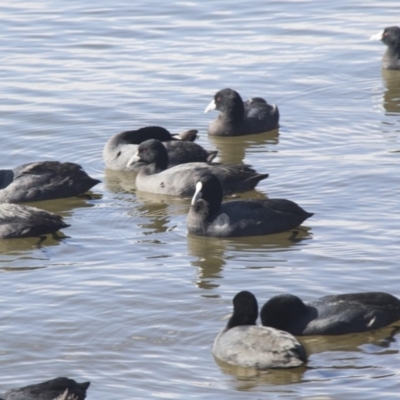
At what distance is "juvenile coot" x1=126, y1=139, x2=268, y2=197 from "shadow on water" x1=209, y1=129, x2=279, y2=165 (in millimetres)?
1620

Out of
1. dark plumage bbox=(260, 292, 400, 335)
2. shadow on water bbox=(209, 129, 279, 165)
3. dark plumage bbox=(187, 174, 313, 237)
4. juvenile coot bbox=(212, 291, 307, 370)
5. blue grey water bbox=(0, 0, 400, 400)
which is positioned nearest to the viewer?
juvenile coot bbox=(212, 291, 307, 370)

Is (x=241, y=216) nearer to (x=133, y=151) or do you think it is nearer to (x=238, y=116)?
(x=133, y=151)

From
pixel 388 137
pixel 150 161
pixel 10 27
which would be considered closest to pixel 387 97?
pixel 388 137

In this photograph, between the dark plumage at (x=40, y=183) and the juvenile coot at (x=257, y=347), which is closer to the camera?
the juvenile coot at (x=257, y=347)

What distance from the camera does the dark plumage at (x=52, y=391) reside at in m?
9.31

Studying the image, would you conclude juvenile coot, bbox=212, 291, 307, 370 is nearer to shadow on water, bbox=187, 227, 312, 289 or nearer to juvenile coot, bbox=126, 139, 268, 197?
shadow on water, bbox=187, 227, 312, 289

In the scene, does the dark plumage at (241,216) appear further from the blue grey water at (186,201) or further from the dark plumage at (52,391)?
the dark plumage at (52,391)

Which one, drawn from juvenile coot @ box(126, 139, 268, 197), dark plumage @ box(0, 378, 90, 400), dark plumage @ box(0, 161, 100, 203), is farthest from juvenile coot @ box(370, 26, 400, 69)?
dark plumage @ box(0, 378, 90, 400)

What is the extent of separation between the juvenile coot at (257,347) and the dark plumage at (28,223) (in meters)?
3.72

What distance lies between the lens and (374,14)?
26.2 metres

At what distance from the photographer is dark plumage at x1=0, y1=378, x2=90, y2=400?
9.31 metres

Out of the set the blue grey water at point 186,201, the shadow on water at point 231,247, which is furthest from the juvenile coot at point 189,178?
the shadow on water at point 231,247

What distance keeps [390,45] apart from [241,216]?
29.8ft

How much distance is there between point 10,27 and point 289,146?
9.50 meters
